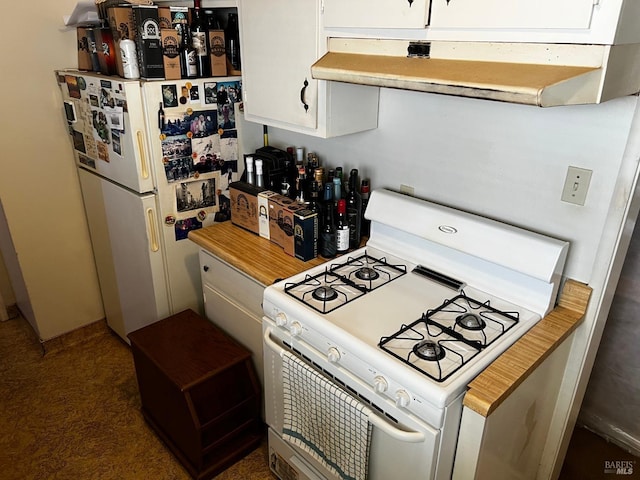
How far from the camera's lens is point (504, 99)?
112 centimetres

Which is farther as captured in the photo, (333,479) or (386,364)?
(333,479)

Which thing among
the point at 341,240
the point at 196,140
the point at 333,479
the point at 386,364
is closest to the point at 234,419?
the point at 333,479

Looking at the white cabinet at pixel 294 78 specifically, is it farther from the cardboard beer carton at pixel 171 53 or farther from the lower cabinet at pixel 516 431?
the lower cabinet at pixel 516 431

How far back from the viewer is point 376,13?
1400mm

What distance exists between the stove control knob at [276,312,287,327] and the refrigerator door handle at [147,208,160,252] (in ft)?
2.94

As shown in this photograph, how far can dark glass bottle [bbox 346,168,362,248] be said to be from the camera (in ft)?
6.27

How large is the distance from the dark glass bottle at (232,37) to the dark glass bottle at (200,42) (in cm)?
10

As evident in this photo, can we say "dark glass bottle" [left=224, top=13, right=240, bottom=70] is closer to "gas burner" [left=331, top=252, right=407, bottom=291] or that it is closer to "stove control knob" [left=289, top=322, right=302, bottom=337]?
"gas burner" [left=331, top=252, right=407, bottom=291]

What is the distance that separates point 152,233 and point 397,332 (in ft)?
4.26

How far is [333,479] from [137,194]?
1.43 m

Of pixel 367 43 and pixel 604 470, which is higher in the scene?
pixel 367 43

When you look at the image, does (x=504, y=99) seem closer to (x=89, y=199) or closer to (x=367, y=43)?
(x=367, y=43)

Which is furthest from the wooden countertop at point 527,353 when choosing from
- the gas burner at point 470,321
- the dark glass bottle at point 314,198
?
the dark glass bottle at point 314,198

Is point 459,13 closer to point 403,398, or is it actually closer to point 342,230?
point 342,230
